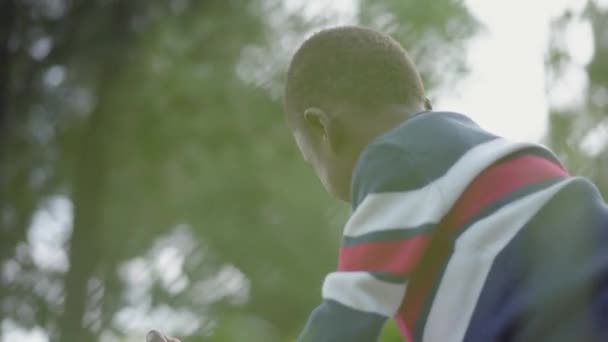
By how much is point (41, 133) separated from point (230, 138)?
139cm

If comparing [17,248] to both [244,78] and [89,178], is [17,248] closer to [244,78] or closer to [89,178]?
[89,178]

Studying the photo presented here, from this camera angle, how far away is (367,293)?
1324 mm

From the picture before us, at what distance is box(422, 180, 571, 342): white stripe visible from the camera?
134 centimetres

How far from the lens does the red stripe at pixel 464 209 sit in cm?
137

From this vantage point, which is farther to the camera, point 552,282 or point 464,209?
point 464,209

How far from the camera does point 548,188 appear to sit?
1363 millimetres

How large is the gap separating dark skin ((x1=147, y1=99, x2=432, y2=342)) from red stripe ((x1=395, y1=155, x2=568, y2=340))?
0.75 feet

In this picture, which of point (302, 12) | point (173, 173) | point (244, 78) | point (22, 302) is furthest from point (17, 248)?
point (302, 12)

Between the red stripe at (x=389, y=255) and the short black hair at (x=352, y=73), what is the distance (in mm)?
314

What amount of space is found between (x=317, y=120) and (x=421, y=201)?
333 mm

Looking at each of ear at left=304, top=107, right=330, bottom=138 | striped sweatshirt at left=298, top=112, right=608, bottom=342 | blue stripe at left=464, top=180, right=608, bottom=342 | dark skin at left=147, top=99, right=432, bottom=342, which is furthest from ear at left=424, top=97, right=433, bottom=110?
blue stripe at left=464, top=180, right=608, bottom=342

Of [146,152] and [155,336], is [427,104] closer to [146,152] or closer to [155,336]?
[155,336]

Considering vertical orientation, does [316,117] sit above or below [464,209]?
above

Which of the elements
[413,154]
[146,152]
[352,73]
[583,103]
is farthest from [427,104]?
[146,152]
